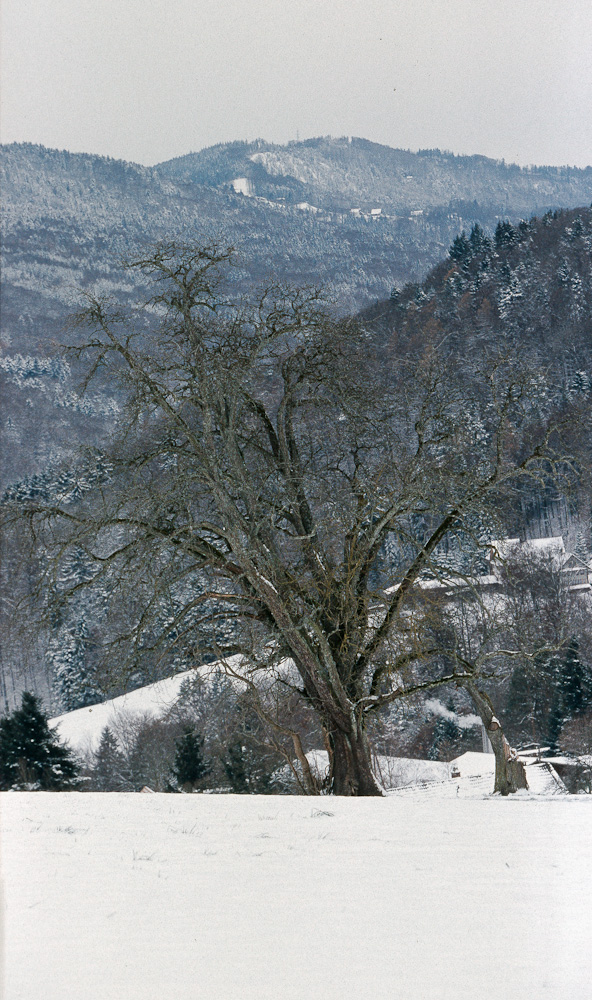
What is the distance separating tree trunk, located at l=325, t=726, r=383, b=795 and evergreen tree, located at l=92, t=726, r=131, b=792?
3810cm

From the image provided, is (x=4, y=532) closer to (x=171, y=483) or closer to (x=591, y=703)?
(x=171, y=483)

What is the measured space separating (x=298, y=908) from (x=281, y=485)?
8499 mm

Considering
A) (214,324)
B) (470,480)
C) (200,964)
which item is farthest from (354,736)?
(200,964)

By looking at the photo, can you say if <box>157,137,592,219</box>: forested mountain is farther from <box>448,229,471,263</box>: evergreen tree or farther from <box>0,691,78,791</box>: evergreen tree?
<box>0,691,78,791</box>: evergreen tree

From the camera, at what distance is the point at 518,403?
12.5 metres

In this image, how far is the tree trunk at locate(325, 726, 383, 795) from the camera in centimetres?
1147

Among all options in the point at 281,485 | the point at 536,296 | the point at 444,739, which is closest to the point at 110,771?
the point at 444,739

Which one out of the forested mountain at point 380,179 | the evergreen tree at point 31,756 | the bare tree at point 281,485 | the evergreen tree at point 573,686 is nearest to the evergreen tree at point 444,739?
the evergreen tree at point 573,686

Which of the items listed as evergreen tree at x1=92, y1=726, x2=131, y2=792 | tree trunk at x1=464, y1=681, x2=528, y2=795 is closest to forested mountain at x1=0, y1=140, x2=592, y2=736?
evergreen tree at x1=92, y1=726, x2=131, y2=792

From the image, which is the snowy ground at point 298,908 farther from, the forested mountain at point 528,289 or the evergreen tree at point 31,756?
the forested mountain at point 528,289

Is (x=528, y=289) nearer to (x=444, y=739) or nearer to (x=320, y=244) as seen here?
(x=444, y=739)

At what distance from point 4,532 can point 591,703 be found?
123 feet

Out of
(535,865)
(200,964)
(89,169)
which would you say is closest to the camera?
(200,964)

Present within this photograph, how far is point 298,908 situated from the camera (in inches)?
170
